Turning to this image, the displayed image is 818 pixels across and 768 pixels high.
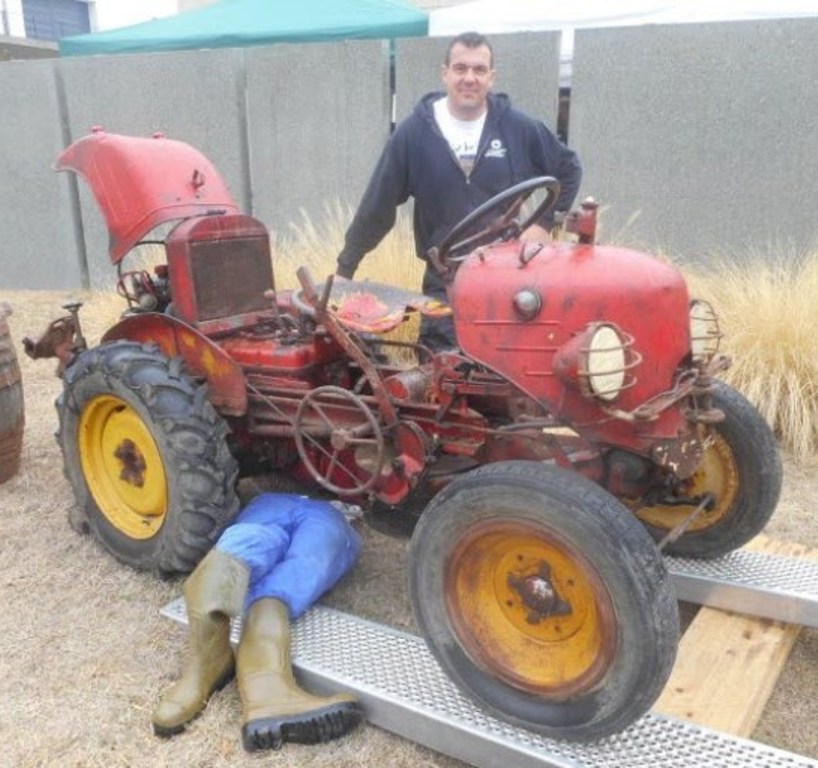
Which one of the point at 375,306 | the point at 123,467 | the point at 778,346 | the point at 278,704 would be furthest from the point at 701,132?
the point at 278,704

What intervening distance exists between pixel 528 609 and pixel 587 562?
0.28 metres

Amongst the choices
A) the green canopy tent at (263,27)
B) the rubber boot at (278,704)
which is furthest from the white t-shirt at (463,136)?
the green canopy tent at (263,27)

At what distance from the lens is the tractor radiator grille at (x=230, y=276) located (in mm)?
2861

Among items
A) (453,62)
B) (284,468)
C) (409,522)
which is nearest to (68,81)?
(453,62)

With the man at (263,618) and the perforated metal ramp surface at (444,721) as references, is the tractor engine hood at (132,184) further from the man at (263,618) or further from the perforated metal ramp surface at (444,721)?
the perforated metal ramp surface at (444,721)

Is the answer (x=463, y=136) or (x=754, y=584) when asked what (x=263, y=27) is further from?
(x=754, y=584)

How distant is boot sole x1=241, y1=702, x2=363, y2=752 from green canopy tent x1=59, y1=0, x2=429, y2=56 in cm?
811

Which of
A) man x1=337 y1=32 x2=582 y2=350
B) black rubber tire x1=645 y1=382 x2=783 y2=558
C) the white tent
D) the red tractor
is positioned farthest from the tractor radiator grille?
the white tent

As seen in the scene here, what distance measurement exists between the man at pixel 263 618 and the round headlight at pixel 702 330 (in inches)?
49.9

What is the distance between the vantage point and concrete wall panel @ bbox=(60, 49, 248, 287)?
7.61 meters

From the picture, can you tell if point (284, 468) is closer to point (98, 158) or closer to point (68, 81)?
point (98, 158)

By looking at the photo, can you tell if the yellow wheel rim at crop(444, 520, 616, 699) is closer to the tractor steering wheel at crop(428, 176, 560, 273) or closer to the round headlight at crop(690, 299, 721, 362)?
the round headlight at crop(690, 299, 721, 362)

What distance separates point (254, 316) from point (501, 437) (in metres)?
1.08

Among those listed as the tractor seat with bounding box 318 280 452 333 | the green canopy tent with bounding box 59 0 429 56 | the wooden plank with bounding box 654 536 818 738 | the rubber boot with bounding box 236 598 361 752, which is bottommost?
the wooden plank with bounding box 654 536 818 738
